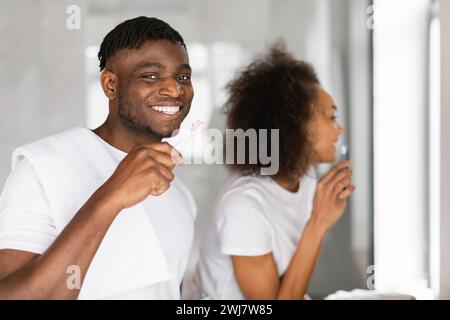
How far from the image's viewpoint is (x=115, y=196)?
0.90m

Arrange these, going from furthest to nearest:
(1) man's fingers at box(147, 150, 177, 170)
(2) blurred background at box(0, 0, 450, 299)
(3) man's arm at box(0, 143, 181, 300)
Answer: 1. (2) blurred background at box(0, 0, 450, 299)
2. (1) man's fingers at box(147, 150, 177, 170)
3. (3) man's arm at box(0, 143, 181, 300)

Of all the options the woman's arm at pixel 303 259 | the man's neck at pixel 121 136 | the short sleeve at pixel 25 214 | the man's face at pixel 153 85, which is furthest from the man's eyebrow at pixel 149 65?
the woman's arm at pixel 303 259

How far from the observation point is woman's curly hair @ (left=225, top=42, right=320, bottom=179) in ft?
3.50

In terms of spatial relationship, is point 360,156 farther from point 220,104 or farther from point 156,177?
point 156,177

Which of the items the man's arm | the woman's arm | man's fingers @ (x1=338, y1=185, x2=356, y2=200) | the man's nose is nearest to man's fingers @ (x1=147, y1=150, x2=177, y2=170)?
the man's arm

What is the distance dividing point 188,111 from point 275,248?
0.30 m

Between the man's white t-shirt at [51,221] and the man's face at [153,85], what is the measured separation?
73 millimetres

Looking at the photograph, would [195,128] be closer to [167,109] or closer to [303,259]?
[167,109]

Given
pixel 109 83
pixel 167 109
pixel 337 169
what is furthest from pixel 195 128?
pixel 337 169

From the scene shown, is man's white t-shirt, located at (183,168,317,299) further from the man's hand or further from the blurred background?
the man's hand

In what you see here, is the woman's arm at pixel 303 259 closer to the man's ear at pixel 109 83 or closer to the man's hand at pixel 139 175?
the man's hand at pixel 139 175

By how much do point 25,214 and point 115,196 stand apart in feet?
0.45

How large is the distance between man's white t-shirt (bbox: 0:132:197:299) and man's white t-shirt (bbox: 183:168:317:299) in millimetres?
43
